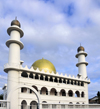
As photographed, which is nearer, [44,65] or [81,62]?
[44,65]

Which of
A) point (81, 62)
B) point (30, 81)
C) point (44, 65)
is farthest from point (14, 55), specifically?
point (81, 62)

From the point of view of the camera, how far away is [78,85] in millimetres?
39594

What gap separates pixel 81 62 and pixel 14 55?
822 inches

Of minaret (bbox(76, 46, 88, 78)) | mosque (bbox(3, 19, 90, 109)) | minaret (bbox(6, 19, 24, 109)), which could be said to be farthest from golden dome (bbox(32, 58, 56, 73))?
minaret (bbox(76, 46, 88, 78))

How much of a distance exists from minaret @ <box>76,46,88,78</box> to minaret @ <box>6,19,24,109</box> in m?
18.6

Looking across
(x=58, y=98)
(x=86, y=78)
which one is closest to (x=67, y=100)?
(x=58, y=98)

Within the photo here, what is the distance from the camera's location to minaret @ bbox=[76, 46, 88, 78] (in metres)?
42.4

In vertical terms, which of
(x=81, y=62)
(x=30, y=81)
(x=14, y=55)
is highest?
(x=81, y=62)

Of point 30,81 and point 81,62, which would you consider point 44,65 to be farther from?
point 81,62

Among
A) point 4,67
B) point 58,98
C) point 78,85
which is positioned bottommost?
point 58,98

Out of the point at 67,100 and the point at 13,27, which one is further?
the point at 67,100

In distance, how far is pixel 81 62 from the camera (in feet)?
140

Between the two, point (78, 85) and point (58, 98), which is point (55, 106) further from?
point (78, 85)

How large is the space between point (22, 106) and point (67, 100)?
10986 millimetres
